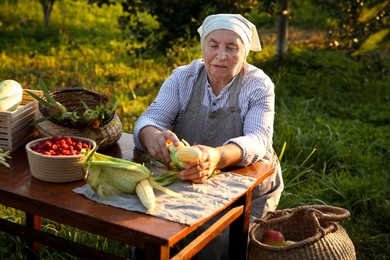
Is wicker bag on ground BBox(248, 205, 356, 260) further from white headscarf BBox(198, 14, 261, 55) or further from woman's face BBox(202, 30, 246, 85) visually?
white headscarf BBox(198, 14, 261, 55)

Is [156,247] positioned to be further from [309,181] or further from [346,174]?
[346,174]

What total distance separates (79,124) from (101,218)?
77 cm

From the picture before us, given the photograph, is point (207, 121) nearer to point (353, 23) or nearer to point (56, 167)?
point (56, 167)

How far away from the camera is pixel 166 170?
2949 mm

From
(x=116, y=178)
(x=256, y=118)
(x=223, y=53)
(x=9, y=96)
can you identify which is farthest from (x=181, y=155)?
(x=9, y=96)

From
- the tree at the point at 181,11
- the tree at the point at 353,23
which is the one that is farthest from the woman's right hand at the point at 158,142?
the tree at the point at 353,23

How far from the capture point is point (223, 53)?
130 inches

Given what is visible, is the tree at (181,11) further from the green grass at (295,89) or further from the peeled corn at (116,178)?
the peeled corn at (116,178)

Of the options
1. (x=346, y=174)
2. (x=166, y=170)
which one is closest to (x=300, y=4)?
(x=346, y=174)

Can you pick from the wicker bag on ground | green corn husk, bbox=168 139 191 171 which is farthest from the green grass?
green corn husk, bbox=168 139 191 171

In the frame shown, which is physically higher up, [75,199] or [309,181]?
[75,199]

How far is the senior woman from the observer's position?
3273 mm

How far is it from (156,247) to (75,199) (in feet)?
1.49

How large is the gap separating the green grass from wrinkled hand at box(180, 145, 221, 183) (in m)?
1.06
